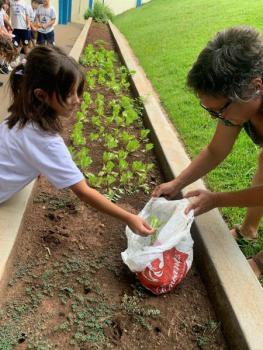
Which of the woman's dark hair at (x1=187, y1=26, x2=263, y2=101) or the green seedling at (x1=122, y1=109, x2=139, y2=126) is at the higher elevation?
the woman's dark hair at (x1=187, y1=26, x2=263, y2=101)

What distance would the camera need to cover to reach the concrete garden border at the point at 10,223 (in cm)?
206

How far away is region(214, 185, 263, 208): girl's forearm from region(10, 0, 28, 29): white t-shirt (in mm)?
6454

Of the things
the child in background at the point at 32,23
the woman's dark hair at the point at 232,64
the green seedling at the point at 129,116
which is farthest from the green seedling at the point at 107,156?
the child in background at the point at 32,23

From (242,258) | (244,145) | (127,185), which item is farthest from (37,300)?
(244,145)

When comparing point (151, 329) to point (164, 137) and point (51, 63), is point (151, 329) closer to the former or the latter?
point (51, 63)

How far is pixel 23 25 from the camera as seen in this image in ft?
24.6

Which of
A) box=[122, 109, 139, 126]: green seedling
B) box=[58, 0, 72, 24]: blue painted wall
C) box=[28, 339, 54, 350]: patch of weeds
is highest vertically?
box=[28, 339, 54, 350]: patch of weeds

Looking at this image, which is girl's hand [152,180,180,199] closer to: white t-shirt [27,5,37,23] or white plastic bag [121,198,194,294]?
white plastic bag [121,198,194,294]

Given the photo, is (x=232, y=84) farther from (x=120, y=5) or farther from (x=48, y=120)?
(x=120, y=5)

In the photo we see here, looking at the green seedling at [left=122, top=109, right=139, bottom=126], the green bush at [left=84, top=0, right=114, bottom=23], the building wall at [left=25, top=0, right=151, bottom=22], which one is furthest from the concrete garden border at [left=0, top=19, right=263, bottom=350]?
the green bush at [left=84, top=0, right=114, bottom=23]

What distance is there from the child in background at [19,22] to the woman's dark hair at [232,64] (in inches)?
243

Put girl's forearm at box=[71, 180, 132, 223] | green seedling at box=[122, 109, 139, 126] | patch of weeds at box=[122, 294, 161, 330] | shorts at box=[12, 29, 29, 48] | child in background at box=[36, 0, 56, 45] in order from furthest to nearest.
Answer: child in background at box=[36, 0, 56, 45]
shorts at box=[12, 29, 29, 48]
green seedling at box=[122, 109, 139, 126]
girl's forearm at box=[71, 180, 132, 223]
patch of weeds at box=[122, 294, 161, 330]

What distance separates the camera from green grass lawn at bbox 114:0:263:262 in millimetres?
3283

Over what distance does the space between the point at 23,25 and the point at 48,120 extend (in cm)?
611
